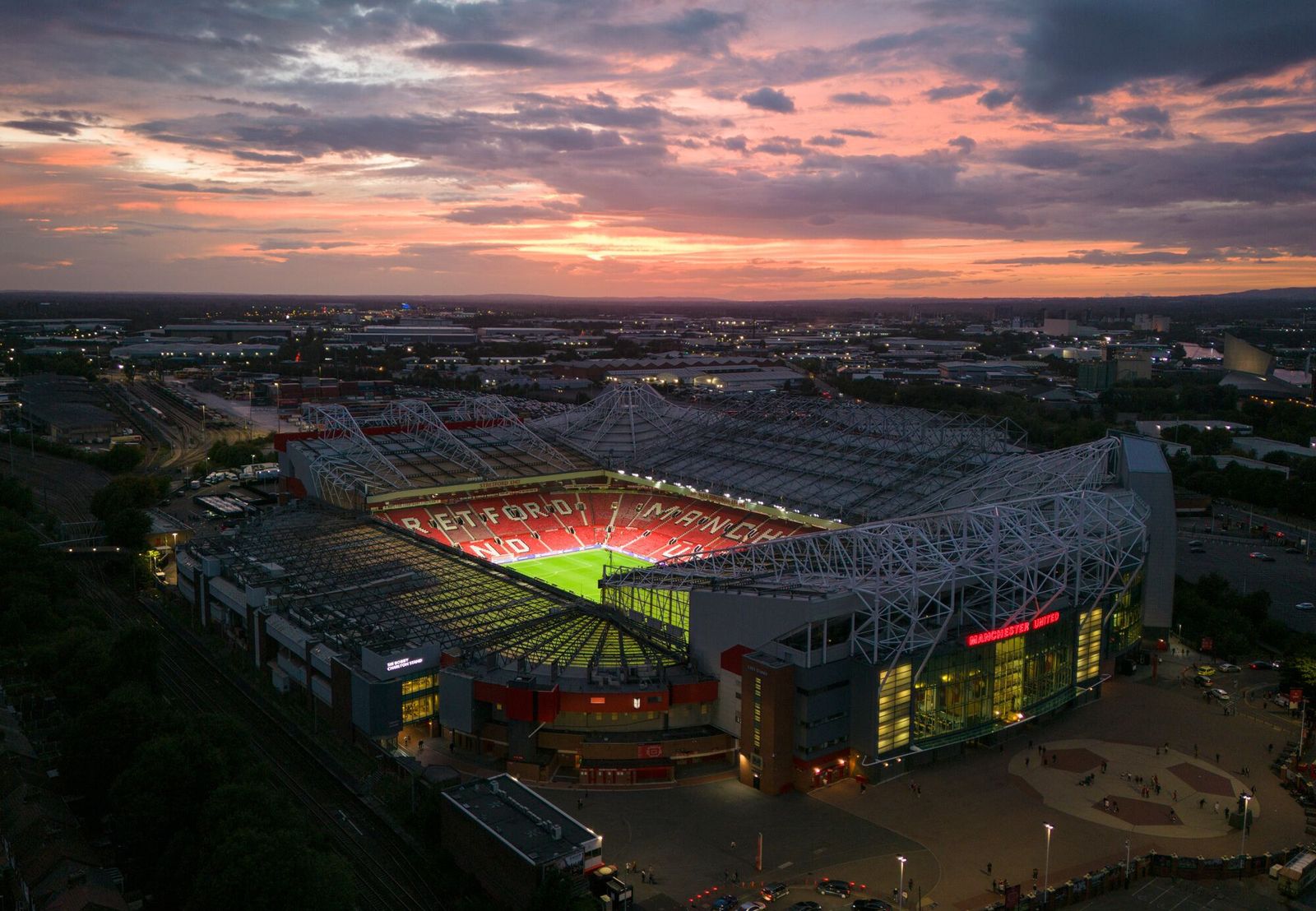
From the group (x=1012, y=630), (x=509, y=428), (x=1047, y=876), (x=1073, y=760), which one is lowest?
(x=1047, y=876)

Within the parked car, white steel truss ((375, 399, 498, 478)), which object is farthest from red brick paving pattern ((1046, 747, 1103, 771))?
white steel truss ((375, 399, 498, 478))

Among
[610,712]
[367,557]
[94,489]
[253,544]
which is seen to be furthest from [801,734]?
[94,489]

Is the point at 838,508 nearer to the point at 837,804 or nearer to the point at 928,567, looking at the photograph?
the point at 928,567

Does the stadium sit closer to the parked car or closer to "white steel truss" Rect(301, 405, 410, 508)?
"white steel truss" Rect(301, 405, 410, 508)

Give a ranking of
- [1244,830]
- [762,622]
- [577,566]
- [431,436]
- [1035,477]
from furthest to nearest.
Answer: [431,436] < [577,566] < [1035,477] < [762,622] < [1244,830]

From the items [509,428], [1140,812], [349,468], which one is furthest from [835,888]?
[509,428]

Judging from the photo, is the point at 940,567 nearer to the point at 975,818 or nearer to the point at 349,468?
the point at 975,818
